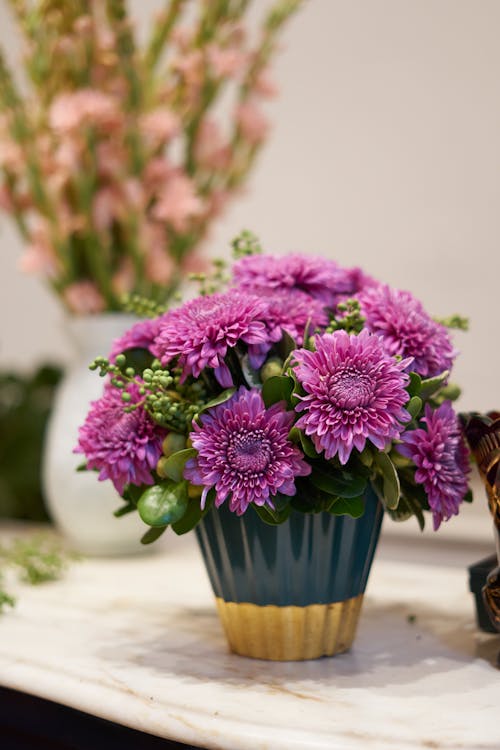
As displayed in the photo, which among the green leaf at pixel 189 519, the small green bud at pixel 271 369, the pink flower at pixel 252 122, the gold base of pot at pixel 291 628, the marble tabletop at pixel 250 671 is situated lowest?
the marble tabletop at pixel 250 671

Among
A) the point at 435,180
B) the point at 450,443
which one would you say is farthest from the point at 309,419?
the point at 435,180

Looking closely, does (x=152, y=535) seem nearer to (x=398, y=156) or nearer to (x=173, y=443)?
(x=173, y=443)

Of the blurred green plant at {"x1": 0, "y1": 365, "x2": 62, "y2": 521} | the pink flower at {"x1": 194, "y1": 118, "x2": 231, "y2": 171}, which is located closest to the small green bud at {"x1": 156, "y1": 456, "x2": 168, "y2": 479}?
the pink flower at {"x1": 194, "y1": 118, "x2": 231, "y2": 171}

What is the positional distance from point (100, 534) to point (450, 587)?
40cm

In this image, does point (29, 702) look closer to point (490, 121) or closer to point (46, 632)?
point (46, 632)

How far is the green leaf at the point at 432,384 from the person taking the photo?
0.55 metres

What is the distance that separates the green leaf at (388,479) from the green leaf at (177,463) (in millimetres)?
116

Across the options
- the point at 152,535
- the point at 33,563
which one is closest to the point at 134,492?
the point at 152,535

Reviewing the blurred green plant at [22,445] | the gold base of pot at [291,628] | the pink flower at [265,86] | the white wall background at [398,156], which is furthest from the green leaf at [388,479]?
the blurred green plant at [22,445]

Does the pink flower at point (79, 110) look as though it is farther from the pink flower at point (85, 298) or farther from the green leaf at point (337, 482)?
the green leaf at point (337, 482)

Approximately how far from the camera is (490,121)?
0.92 metres

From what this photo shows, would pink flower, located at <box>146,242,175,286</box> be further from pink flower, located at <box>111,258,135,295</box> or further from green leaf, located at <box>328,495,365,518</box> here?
green leaf, located at <box>328,495,365,518</box>

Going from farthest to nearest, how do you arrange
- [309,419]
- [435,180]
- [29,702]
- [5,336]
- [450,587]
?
[5,336] < [435,180] < [450,587] < [29,702] < [309,419]

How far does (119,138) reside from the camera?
1.01 m
